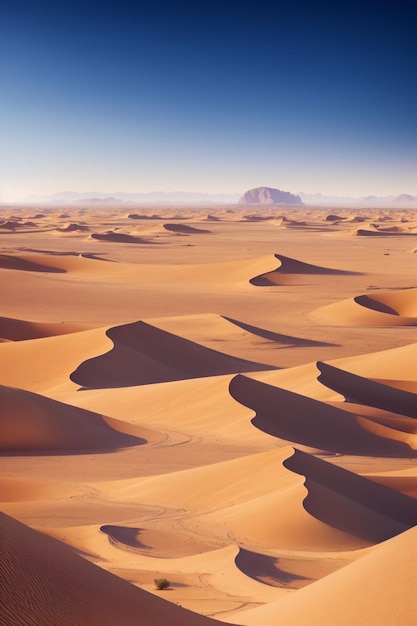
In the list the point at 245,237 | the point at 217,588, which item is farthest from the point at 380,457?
the point at 245,237

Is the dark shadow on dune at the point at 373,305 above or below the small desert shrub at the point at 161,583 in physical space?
below

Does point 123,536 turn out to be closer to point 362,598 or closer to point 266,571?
point 266,571

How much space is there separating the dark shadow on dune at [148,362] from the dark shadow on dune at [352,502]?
9.18 metres

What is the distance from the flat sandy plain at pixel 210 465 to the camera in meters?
6.14

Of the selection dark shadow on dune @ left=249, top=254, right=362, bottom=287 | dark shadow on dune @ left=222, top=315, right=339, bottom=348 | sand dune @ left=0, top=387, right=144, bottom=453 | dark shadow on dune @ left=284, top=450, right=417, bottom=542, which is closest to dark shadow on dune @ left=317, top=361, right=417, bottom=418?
sand dune @ left=0, top=387, right=144, bottom=453

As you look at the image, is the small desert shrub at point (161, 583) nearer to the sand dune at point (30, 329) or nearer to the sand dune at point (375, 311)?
the sand dune at point (30, 329)

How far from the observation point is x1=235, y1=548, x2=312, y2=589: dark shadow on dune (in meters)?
7.95

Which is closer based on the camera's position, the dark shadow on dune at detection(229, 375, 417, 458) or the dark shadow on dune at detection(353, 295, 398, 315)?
the dark shadow on dune at detection(229, 375, 417, 458)

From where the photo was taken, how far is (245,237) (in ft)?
276

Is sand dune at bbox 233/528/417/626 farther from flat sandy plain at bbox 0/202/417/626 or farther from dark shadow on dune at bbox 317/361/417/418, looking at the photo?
dark shadow on dune at bbox 317/361/417/418

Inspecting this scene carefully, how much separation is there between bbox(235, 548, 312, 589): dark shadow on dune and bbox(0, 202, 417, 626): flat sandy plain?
2cm

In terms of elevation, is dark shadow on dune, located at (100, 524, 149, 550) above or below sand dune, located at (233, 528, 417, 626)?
below

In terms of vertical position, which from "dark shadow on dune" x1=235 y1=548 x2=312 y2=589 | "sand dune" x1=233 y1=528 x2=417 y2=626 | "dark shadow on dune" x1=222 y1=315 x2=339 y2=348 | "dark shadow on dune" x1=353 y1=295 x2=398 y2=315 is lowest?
"dark shadow on dune" x1=222 y1=315 x2=339 y2=348

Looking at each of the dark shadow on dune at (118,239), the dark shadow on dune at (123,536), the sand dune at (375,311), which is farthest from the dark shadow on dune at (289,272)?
the dark shadow on dune at (123,536)
